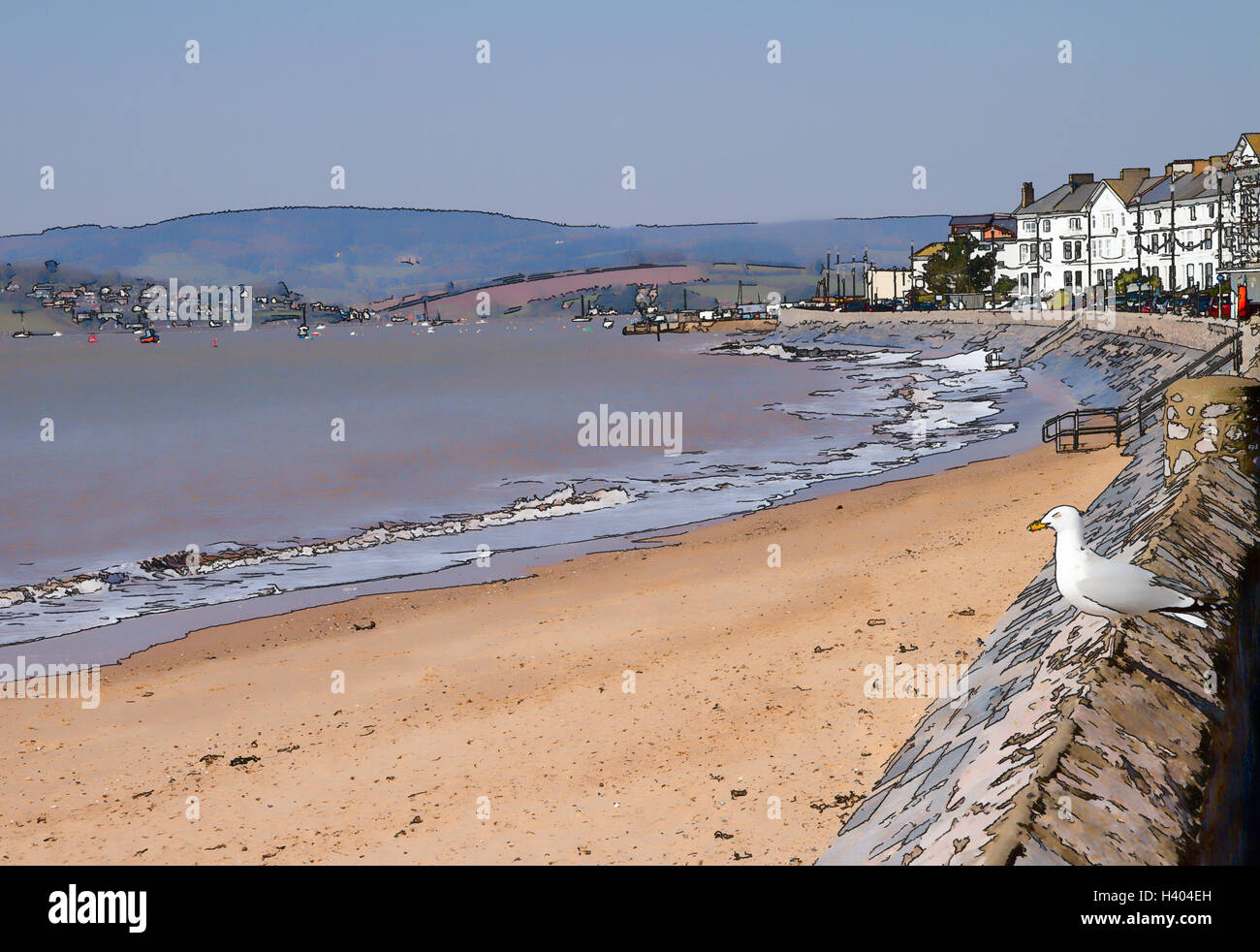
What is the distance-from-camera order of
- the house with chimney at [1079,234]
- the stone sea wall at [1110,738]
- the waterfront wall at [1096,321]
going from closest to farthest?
1. the stone sea wall at [1110,738]
2. the waterfront wall at [1096,321]
3. the house with chimney at [1079,234]

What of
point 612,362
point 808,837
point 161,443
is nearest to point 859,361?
point 612,362

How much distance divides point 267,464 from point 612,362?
368 ft

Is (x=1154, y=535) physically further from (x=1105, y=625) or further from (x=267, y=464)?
A: (x=267, y=464)

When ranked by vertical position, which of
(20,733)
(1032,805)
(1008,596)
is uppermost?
(1032,805)

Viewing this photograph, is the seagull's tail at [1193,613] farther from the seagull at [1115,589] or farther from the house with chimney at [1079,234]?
the house with chimney at [1079,234]

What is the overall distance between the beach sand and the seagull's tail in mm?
4018

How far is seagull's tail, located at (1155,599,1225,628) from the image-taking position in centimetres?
598

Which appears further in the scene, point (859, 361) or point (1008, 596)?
point (859, 361)

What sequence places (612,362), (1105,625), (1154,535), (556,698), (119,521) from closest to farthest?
(1105,625) < (1154,535) < (556,698) < (119,521) < (612,362)

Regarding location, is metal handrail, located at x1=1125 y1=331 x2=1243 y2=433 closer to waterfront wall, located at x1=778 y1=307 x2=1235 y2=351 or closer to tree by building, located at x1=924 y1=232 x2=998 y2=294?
waterfront wall, located at x1=778 y1=307 x2=1235 y2=351

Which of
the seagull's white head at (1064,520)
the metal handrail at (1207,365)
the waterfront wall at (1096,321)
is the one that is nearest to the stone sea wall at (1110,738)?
the seagull's white head at (1064,520)

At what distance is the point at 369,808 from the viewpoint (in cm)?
1161

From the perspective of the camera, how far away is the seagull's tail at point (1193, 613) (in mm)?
5980

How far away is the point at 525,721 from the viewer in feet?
46.3
